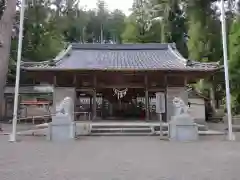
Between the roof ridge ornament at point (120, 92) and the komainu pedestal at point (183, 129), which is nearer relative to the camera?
the komainu pedestal at point (183, 129)

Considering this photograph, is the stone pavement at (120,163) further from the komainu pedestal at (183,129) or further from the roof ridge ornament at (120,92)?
the roof ridge ornament at (120,92)

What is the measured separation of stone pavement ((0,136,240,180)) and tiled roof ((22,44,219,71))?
26.0ft

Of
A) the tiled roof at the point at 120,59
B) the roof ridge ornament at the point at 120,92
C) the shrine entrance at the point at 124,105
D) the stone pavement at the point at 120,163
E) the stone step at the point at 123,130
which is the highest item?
the tiled roof at the point at 120,59

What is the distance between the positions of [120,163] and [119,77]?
12286 mm

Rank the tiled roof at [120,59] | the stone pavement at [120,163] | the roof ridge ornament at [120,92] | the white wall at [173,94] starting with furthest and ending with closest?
the roof ridge ornament at [120,92]
the white wall at [173,94]
the tiled roof at [120,59]
the stone pavement at [120,163]

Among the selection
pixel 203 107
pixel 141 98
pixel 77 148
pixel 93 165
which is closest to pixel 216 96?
pixel 203 107

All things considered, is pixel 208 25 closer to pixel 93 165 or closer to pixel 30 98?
pixel 30 98

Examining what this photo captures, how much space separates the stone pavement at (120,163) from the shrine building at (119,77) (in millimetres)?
7181

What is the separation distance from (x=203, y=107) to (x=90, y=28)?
1203 inches

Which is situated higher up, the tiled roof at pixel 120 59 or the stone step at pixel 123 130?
the tiled roof at pixel 120 59

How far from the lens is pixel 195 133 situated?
1337 cm

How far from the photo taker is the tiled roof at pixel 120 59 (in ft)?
59.8

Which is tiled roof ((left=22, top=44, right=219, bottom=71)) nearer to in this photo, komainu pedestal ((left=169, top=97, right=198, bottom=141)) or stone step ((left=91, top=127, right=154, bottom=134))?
stone step ((left=91, top=127, right=154, bottom=134))

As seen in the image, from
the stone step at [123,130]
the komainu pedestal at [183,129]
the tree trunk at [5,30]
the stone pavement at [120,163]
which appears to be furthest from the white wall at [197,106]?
the stone pavement at [120,163]
